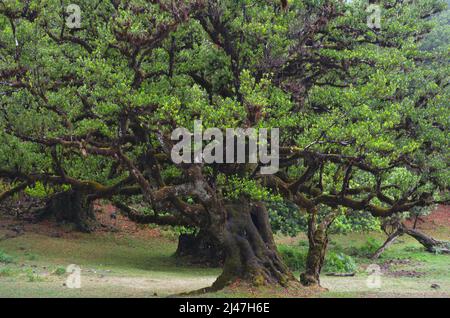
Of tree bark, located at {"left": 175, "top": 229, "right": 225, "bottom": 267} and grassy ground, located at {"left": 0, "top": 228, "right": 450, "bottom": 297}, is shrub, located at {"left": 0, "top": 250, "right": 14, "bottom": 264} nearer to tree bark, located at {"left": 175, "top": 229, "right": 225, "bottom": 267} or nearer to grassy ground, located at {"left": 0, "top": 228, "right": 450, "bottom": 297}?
grassy ground, located at {"left": 0, "top": 228, "right": 450, "bottom": 297}

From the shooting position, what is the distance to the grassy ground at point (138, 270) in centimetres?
1950

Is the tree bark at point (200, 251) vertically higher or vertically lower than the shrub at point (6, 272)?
lower

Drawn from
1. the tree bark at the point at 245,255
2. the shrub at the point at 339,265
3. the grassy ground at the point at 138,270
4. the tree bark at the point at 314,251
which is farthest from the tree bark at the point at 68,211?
the tree bark at the point at 314,251

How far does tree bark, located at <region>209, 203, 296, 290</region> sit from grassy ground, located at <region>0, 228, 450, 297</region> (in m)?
0.71

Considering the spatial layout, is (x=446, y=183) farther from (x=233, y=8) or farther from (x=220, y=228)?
(x=233, y=8)

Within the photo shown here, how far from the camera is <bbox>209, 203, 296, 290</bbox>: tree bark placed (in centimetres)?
1912

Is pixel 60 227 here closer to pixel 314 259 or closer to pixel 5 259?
pixel 5 259

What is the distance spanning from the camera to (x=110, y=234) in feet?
129

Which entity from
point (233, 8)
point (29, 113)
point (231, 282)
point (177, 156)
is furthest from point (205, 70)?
point (231, 282)

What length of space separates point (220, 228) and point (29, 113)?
7.53 metres

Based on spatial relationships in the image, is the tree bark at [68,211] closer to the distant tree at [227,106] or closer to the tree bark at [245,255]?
the distant tree at [227,106]

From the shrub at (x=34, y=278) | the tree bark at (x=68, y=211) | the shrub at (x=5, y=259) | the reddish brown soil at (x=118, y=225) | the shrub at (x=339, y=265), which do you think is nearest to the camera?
the shrub at (x=34, y=278)

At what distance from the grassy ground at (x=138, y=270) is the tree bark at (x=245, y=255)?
2.32ft

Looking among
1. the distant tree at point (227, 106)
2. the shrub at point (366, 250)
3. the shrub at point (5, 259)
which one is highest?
the distant tree at point (227, 106)
